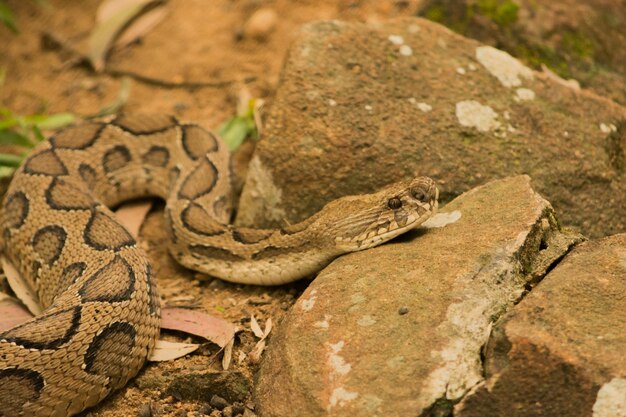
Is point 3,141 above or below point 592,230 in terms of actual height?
below

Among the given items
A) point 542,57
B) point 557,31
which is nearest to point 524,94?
point 542,57

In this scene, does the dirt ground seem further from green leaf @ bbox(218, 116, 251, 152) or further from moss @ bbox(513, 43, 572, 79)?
moss @ bbox(513, 43, 572, 79)

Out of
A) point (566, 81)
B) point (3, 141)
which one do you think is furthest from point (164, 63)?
point (566, 81)

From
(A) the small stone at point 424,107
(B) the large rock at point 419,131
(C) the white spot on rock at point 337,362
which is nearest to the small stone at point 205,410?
(C) the white spot on rock at point 337,362

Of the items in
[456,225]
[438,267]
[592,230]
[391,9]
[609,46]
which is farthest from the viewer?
[391,9]

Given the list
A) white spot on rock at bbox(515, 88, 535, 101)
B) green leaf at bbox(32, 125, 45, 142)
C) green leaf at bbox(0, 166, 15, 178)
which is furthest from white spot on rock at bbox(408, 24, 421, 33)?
green leaf at bbox(0, 166, 15, 178)

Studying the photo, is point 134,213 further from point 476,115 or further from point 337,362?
point 337,362

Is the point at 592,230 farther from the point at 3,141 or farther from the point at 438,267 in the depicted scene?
the point at 3,141
